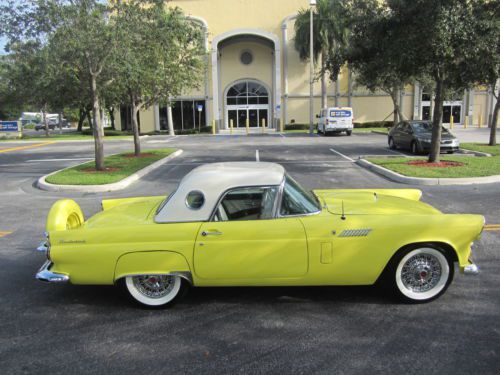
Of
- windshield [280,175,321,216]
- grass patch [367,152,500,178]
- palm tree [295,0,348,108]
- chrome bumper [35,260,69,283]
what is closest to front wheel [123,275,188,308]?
chrome bumper [35,260,69,283]

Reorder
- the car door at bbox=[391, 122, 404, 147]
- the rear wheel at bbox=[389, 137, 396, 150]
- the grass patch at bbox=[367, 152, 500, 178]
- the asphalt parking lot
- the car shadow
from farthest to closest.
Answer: the rear wheel at bbox=[389, 137, 396, 150] → the car door at bbox=[391, 122, 404, 147] → the grass patch at bbox=[367, 152, 500, 178] → the car shadow → the asphalt parking lot

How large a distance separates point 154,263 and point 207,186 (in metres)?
0.88

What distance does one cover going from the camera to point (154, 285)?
169 inches

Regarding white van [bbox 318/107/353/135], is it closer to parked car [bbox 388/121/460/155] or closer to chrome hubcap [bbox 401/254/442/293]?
parked car [bbox 388/121/460/155]

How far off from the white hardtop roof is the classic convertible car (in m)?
0.01

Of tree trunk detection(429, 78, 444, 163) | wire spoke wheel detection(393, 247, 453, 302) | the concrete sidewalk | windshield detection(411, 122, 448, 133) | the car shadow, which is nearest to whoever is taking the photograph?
wire spoke wheel detection(393, 247, 453, 302)

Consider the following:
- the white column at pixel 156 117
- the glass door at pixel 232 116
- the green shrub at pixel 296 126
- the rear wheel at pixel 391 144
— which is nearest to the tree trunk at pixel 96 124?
the rear wheel at pixel 391 144

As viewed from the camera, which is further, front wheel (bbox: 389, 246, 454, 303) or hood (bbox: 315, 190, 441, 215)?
hood (bbox: 315, 190, 441, 215)

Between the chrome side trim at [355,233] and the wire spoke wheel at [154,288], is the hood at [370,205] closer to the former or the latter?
the chrome side trim at [355,233]

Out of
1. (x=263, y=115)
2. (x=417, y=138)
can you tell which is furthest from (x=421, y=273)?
(x=263, y=115)

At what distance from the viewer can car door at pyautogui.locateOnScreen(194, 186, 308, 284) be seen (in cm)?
412

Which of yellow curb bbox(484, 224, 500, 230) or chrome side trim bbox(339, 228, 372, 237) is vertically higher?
chrome side trim bbox(339, 228, 372, 237)

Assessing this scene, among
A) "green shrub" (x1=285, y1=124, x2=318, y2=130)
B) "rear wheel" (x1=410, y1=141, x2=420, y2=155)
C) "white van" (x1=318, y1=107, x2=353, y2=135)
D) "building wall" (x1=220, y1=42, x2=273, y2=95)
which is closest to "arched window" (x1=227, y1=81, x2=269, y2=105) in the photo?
"building wall" (x1=220, y1=42, x2=273, y2=95)

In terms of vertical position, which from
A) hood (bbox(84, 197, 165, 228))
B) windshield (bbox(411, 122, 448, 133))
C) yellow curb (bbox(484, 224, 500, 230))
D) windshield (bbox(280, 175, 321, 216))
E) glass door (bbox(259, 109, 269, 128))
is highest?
glass door (bbox(259, 109, 269, 128))
